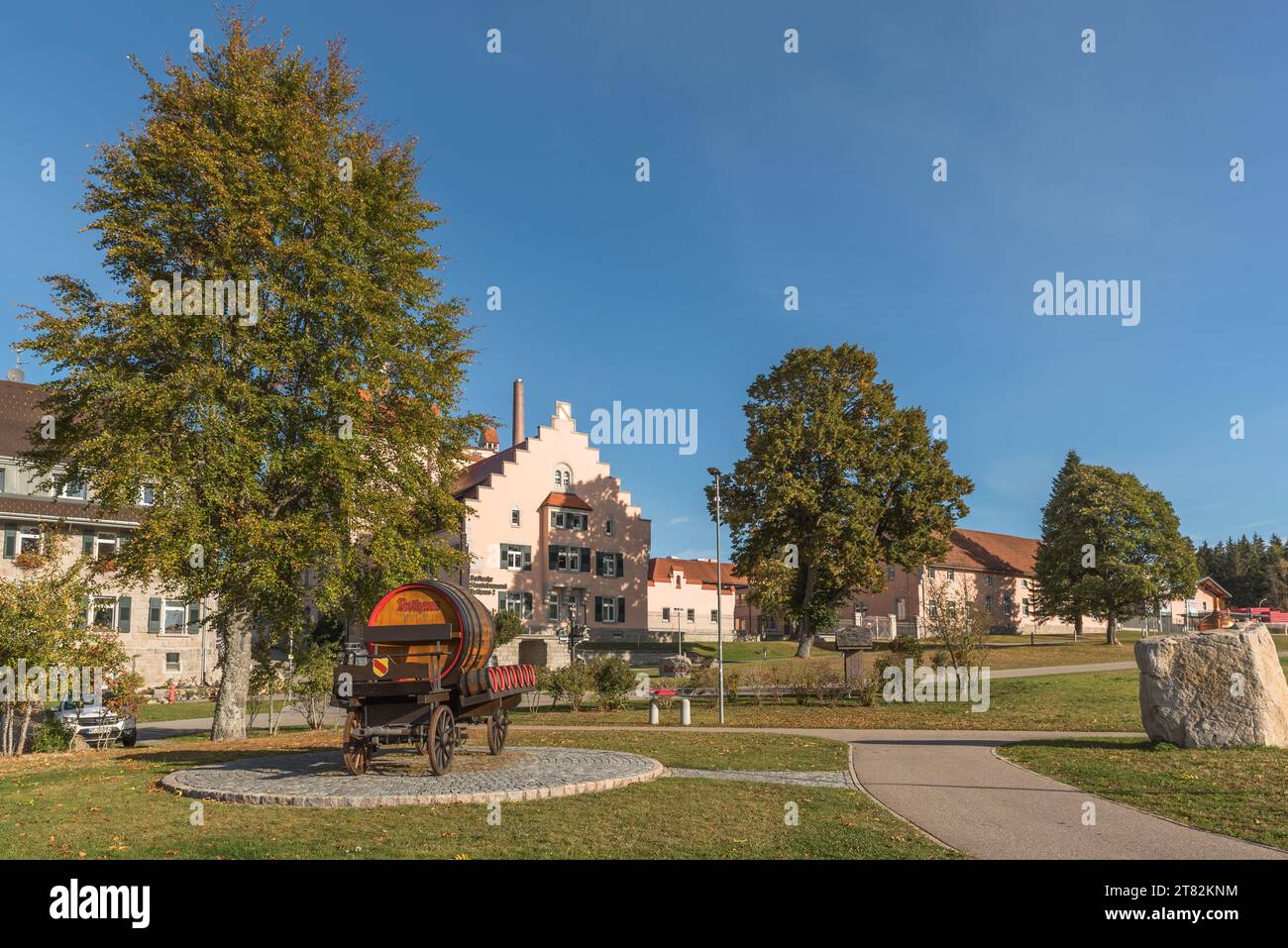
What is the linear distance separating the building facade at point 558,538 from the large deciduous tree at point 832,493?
1237 centimetres

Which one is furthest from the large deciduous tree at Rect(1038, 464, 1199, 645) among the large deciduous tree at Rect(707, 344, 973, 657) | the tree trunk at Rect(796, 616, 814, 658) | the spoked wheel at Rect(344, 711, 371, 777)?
the spoked wheel at Rect(344, 711, 371, 777)

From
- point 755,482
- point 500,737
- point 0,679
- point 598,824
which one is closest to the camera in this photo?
point 598,824

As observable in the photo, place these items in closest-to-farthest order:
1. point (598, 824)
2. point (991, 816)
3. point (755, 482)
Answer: point (598, 824)
point (991, 816)
point (755, 482)

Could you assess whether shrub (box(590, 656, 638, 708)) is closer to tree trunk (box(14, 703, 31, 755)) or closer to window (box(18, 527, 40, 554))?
tree trunk (box(14, 703, 31, 755))

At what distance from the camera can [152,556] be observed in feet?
63.1

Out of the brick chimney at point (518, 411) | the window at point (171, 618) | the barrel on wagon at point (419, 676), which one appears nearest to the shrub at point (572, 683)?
the barrel on wagon at point (419, 676)

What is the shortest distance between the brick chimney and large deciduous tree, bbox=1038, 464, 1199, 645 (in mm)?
39466

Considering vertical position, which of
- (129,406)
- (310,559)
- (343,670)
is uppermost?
(129,406)

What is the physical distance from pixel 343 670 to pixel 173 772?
3.52 metres

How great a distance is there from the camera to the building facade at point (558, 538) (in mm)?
55031

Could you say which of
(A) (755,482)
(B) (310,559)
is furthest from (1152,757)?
(A) (755,482)

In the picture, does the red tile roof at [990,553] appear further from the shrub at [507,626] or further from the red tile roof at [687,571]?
the shrub at [507,626]

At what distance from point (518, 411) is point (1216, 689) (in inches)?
2314
